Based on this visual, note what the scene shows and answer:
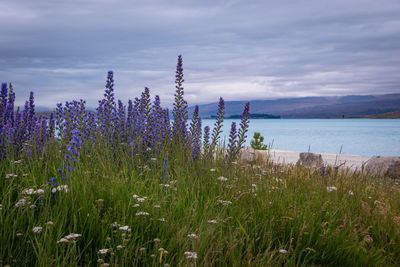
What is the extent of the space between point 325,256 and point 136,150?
3481 millimetres

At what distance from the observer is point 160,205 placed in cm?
357

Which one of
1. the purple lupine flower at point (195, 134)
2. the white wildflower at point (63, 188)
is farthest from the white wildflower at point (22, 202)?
the purple lupine flower at point (195, 134)

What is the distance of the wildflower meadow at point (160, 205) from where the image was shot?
2.96 m

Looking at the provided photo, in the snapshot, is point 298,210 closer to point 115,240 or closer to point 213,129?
point 115,240

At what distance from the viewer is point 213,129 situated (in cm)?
656

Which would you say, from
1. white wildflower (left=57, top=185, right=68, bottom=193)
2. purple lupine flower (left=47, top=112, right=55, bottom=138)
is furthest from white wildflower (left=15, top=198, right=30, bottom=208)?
purple lupine flower (left=47, top=112, right=55, bottom=138)

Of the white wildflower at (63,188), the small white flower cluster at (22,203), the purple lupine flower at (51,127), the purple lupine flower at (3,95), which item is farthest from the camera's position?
the purple lupine flower at (51,127)

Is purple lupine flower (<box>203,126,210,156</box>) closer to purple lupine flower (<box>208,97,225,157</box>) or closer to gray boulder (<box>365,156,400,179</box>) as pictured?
purple lupine flower (<box>208,97,225,157</box>)

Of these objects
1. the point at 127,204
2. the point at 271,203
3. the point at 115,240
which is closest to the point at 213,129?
the point at 271,203

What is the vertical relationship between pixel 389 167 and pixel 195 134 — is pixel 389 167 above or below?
below

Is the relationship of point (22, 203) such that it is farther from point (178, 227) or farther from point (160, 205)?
point (178, 227)

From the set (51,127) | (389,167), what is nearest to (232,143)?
(51,127)

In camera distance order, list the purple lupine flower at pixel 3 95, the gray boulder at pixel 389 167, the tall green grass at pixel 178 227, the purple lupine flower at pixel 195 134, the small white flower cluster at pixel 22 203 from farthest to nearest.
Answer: the gray boulder at pixel 389 167
the purple lupine flower at pixel 195 134
the purple lupine flower at pixel 3 95
the small white flower cluster at pixel 22 203
the tall green grass at pixel 178 227

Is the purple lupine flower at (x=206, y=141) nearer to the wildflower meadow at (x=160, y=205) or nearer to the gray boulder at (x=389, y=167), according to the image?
the wildflower meadow at (x=160, y=205)
